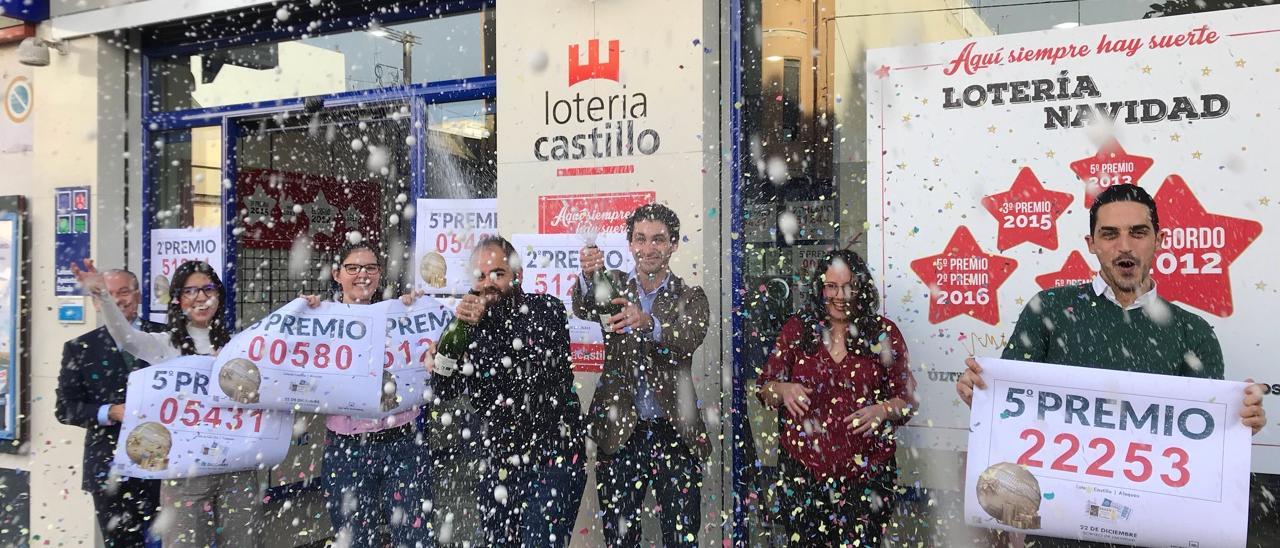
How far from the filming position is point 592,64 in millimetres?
5164

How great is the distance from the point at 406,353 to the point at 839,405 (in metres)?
2.04

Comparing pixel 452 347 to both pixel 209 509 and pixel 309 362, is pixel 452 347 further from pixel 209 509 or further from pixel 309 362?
pixel 209 509

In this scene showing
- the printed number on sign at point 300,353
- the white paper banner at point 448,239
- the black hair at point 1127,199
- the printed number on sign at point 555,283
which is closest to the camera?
the black hair at point 1127,199

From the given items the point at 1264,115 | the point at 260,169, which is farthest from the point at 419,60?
the point at 1264,115

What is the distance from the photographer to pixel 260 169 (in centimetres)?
701

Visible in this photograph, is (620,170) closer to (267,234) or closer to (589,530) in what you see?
(589,530)

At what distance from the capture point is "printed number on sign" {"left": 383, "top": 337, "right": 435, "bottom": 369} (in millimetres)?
4422

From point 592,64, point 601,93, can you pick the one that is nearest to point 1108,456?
point 601,93

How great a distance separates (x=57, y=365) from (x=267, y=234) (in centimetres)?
182

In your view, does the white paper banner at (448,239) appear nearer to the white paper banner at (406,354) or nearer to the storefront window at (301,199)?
the storefront window at (301,199)

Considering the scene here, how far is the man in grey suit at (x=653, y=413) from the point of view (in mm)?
4207

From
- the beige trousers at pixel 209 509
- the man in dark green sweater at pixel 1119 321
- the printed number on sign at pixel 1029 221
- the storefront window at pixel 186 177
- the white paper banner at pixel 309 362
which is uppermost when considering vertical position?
the storefront window at pixel 186 177

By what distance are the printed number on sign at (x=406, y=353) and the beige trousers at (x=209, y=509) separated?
827mm

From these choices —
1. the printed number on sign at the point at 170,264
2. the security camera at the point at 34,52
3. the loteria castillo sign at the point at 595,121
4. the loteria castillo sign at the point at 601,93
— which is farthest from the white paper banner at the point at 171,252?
the loteria castillo sign at the point at 595,121
